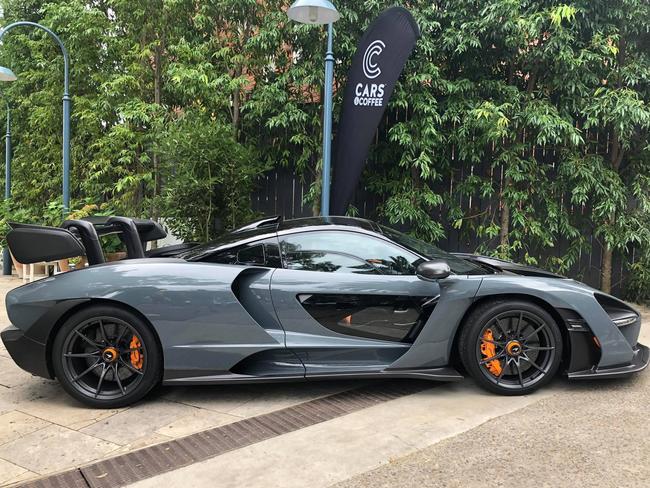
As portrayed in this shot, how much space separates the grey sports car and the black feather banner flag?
3424 millimetres

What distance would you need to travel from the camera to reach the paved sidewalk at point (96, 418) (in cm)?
298

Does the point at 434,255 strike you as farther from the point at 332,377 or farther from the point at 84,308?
the point at 84,308

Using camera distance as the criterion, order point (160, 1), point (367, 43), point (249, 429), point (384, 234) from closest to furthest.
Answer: point (249, 429), point (384, 234), point (367, 43), point (160, 1)

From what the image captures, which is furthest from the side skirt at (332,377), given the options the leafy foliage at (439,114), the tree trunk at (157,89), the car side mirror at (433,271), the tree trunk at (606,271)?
the tree trunk at (157,89)

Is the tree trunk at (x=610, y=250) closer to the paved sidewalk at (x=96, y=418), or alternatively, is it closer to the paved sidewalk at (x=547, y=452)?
the paved sidewalk at (x=547, y=452)

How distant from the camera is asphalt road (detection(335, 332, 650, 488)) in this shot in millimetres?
2688

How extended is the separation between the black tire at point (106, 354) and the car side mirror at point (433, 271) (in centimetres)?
185

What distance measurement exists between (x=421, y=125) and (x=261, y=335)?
460 centimetres

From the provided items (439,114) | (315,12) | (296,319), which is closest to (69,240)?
(296,319)

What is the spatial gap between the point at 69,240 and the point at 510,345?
10.2 feet

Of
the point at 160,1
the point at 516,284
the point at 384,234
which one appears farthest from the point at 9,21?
the point at 516,284

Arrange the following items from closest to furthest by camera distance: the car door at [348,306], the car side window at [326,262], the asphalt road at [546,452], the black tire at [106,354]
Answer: the asphalt road at [546,452]
the black tire at [106,354]
the car door at [348,306]
the car side window at [326,262]

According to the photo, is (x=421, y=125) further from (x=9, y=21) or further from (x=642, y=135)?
(x=9, y=21)

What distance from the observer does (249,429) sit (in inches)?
131
